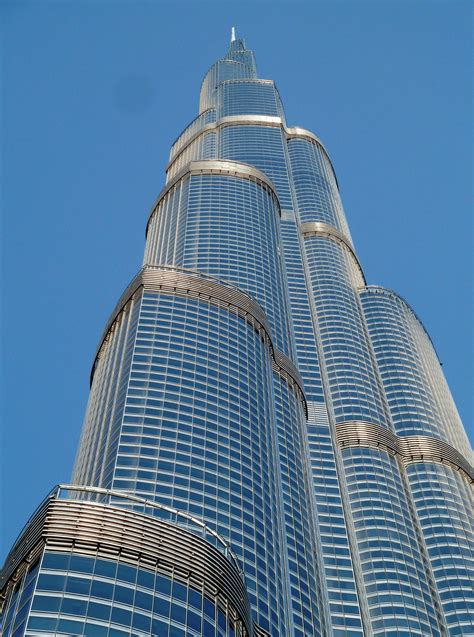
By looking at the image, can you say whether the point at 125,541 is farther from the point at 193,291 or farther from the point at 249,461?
the point at 193,291

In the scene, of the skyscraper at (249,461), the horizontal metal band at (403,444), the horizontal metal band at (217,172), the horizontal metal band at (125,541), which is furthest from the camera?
the horizontal metal band at (217,172)

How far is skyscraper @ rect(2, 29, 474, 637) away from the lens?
59.1 meters

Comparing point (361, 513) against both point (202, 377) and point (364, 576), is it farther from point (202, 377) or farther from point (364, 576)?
point (202, 377)

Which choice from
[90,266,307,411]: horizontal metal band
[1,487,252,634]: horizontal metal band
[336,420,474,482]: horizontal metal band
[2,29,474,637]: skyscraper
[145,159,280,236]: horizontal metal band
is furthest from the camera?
→ [145,159,280,236]: horizontal metal band

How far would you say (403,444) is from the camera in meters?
146

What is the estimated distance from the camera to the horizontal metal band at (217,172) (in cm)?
18651

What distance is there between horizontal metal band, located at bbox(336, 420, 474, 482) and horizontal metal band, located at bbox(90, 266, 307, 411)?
21.0 m

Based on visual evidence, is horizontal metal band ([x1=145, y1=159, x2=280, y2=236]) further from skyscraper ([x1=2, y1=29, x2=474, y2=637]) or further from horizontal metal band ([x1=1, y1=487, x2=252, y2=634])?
horizontal metal band ([x1=1, y1=487, x2=252, y2=634])

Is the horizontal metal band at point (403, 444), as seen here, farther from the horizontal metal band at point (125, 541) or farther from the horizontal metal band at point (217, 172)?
the horizontal metal band at point (125, 541)

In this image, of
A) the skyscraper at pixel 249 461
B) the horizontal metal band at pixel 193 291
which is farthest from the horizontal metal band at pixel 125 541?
the horizontal metal band at pixel 193 291

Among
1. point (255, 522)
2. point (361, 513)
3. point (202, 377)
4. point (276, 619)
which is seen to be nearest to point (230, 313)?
point (202, 377)

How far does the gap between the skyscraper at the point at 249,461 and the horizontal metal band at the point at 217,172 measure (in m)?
0.70

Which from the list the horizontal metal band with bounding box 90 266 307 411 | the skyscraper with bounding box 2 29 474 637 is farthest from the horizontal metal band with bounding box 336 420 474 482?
the horizontal metal band with bounding box 90 266 307 411

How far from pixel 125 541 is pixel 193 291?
67.6m
